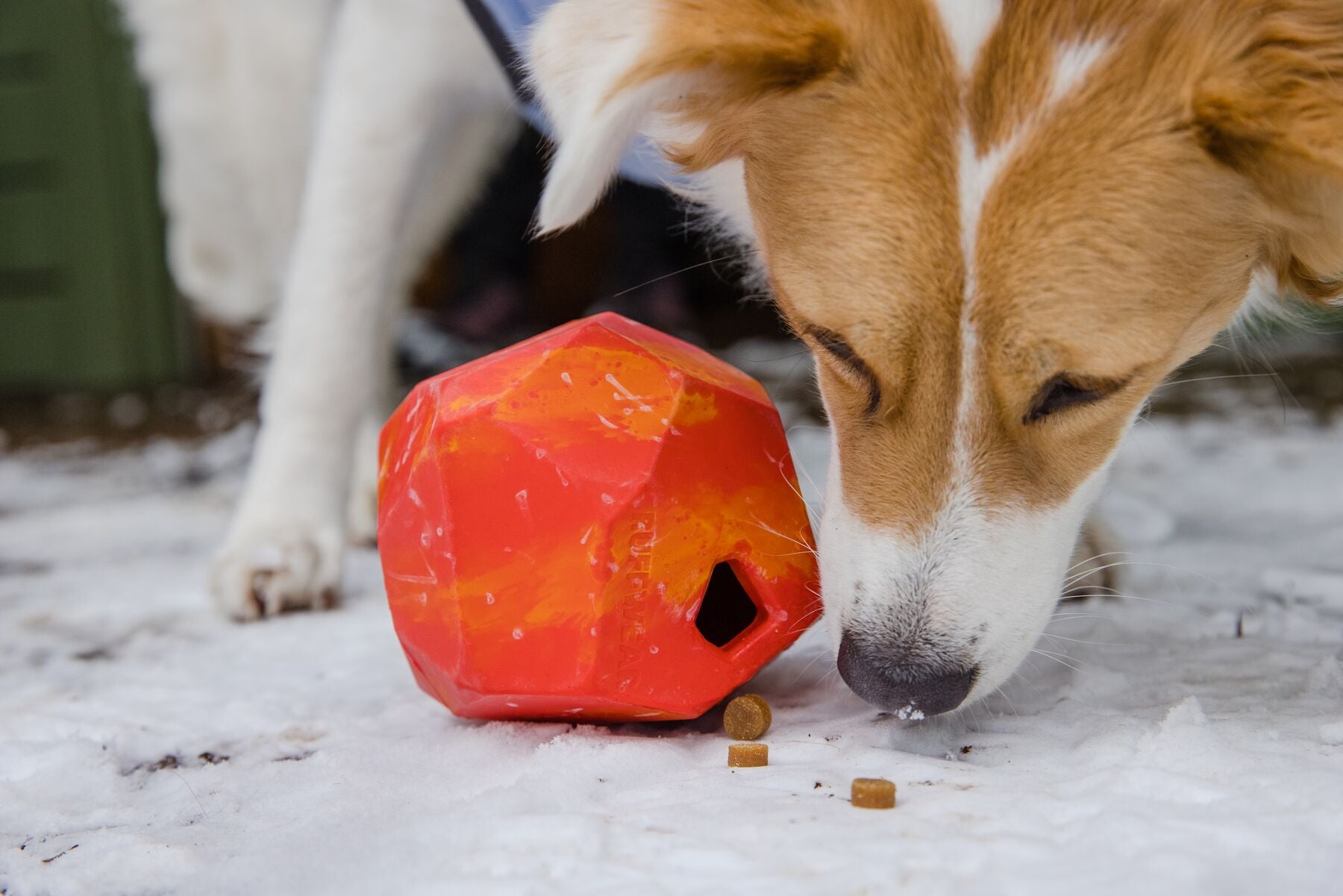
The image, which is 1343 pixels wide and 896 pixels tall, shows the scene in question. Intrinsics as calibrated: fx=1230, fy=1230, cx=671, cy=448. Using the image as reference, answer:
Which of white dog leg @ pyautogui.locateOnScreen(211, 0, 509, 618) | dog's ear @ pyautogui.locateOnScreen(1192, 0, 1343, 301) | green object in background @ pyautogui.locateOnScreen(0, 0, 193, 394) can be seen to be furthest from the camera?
green object in background @ pyautogui.locateOnScreen(0, 0, 193, 394)

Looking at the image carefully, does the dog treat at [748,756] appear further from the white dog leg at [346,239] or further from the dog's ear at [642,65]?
the white dog leg at [346,239]

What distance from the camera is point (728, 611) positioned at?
1.45 m

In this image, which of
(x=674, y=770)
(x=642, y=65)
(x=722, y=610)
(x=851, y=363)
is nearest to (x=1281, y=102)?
(x=851, y=363)

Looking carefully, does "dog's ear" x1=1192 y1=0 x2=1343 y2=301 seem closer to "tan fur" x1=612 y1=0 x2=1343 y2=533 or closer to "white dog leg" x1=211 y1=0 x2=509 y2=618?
"tan fur" x1=612 y1=0 x2=1343 y2=533

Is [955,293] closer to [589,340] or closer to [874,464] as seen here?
[874,464]

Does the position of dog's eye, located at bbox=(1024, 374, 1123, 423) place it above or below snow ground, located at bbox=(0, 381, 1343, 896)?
above

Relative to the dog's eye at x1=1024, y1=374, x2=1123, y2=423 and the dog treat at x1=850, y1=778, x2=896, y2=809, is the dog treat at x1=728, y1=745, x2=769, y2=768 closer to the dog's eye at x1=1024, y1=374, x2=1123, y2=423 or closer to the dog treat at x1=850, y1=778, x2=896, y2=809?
the dog treat at x1=850, y1=778, x2=896, y2=809

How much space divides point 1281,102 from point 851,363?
0.51m

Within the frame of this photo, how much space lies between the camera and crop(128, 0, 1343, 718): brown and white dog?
1281 millimetres

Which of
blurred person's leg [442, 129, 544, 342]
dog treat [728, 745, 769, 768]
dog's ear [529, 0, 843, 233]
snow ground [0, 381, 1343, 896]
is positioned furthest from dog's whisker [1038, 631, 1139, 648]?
blurred person's leg [442, 129, 544, 342]

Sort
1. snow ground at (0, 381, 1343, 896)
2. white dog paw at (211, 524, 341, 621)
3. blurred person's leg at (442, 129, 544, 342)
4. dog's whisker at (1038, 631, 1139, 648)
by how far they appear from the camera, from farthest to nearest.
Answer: blurred person's leg at (442, 129, 544, 342) → white dog paw at (211, 524, 341, 621) → dog's whisker at (1038, 631, 1139, 648) → snow ground at (0, 381, 1343, 896)

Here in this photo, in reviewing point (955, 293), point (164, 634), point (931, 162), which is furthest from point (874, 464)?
point (164, 634)

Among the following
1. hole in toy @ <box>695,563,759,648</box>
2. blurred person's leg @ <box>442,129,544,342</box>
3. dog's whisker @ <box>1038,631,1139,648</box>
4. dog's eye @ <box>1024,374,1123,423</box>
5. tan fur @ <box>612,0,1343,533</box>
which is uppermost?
tan fur @ <box>612,0,1343,533</box>

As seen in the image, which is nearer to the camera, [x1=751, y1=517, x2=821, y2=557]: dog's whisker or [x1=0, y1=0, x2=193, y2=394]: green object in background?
[x1=751, y1=517, x2=821, y2=557]: dog's whisker
